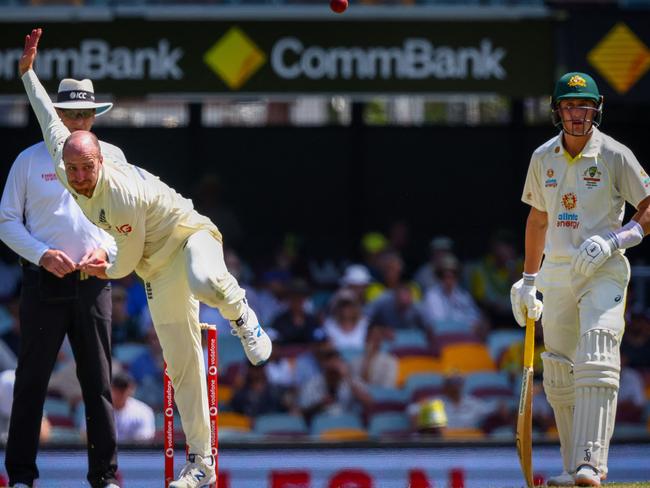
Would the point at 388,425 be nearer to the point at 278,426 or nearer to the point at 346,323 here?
the point at 278,426

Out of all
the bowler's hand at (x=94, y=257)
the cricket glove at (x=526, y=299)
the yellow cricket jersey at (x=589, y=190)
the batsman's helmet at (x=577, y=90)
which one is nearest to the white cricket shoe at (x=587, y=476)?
the cricket glove at (x=526, y=299)

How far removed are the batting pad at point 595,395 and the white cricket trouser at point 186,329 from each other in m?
1.51

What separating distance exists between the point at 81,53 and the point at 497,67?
3.30m

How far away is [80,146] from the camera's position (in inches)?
213

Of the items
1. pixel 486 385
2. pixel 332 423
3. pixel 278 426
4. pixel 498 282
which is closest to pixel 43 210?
pixel 278 426

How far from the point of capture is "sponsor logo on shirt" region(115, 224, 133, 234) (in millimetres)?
5492

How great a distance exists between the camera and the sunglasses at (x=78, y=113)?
20.3 ft

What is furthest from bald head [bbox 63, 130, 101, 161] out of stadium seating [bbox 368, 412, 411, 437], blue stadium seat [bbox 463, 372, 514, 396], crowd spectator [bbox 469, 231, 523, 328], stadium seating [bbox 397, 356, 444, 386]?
crowd spectator [bbox 469, 231, 523, 328]

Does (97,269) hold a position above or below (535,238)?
below

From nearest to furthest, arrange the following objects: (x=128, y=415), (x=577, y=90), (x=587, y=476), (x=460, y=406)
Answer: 1. (x=587, y=476)
2. (x=577, y=90)
3. (x=128, y=415)
4. (x=460, y=406)

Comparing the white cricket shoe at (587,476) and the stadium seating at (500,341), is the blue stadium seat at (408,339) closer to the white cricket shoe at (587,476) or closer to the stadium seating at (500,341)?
the stadium seating at (500,341)

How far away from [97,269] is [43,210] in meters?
0.43

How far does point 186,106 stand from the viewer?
12.2 meters

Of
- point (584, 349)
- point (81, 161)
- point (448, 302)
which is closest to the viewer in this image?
point (81, 161)
